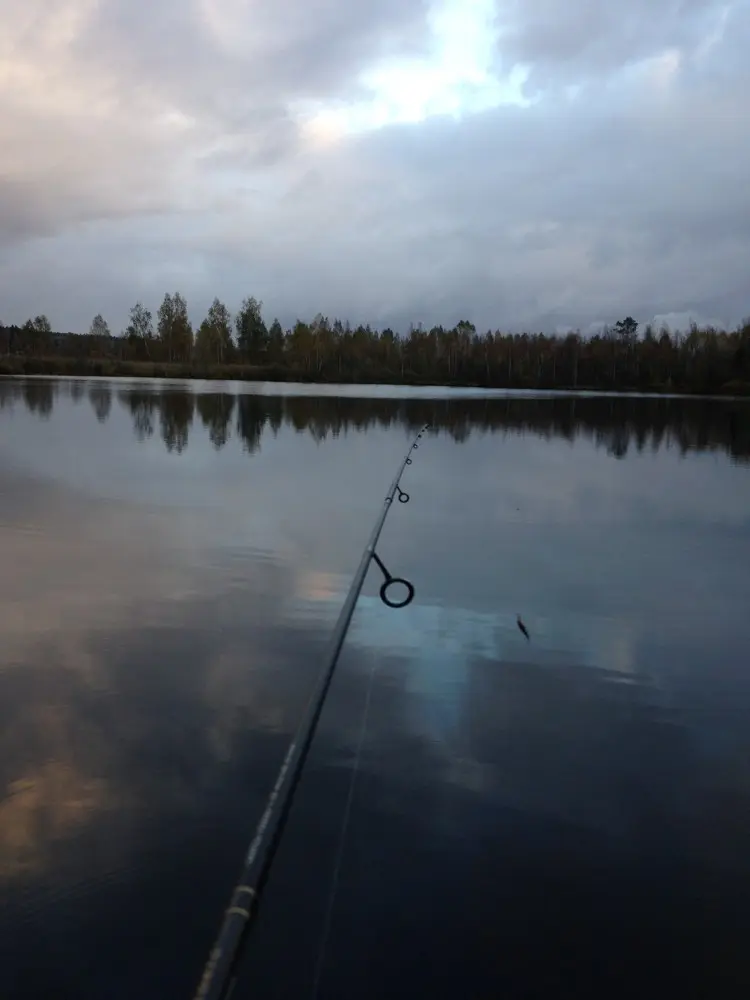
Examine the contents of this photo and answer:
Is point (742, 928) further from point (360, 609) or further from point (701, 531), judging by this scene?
point (701, 531)

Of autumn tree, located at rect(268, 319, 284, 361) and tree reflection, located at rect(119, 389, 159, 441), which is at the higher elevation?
autumn tree, located at rect(268, 319, 284, 361)

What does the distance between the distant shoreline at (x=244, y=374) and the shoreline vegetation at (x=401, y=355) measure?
0.94 feet

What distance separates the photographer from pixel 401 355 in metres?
129

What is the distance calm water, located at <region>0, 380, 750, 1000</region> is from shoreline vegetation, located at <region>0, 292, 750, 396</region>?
97.0 m

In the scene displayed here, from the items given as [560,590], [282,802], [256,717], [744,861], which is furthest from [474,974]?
[560,590]

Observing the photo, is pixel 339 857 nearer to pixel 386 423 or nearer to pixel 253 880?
pixel 253 880

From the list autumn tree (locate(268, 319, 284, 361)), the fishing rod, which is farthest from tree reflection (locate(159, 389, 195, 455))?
autumn tree (locate(268, 319, 284, 361))

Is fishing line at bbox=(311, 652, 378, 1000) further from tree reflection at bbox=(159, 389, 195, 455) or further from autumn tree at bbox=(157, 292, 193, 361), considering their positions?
autumn tree at bbox=(157, 292, 193, 361)

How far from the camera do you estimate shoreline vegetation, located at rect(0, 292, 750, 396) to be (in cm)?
11081

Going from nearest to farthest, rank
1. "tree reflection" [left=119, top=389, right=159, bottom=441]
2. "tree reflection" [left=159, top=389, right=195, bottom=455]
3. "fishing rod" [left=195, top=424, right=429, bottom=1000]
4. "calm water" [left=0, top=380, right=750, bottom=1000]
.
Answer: "fishing rod" [left=195, top=424, right=429, bottom=1000] < "calm water" [left=0, top=380, right=750, bottom=1000] < "tree reflection" [left=159, top=389, right=195, bottom=455] < "tree reflection" [left=119, top=389, right=159, bottom=441]

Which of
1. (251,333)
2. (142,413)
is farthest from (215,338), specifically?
(142,413)

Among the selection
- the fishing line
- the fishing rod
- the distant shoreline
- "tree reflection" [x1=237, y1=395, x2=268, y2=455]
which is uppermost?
the distant shoreline

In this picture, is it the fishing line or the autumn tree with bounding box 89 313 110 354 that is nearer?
the fishing line

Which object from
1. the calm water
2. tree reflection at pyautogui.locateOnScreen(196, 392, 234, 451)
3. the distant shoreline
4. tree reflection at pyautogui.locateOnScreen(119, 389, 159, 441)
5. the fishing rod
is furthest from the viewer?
the distant shoreline
